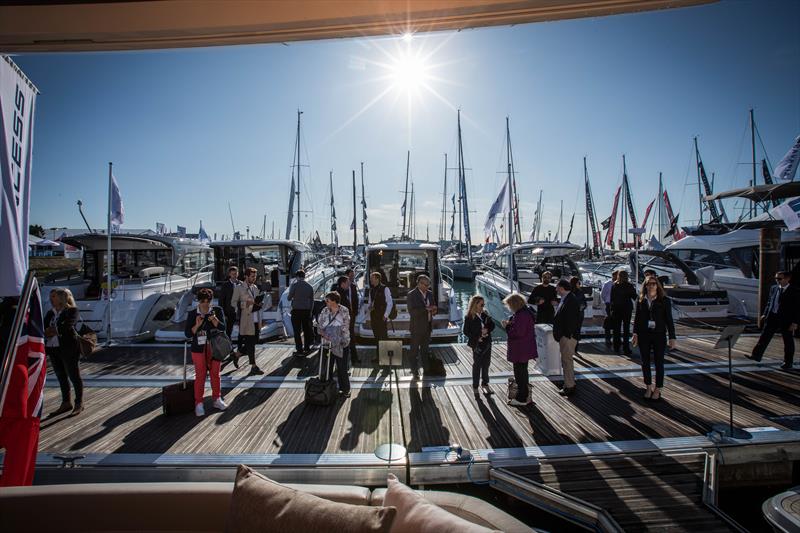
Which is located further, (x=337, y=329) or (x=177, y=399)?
(x=337, y=329)

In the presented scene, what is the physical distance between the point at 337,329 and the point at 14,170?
389 cm

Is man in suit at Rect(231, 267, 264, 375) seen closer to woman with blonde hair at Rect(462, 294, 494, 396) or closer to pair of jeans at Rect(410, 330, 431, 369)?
pair of jeans at Rect(410, 330, 431, 369)

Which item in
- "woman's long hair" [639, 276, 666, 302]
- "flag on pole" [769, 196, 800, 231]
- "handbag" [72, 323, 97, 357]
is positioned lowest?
"handbag" [72, 323, 97, 357]

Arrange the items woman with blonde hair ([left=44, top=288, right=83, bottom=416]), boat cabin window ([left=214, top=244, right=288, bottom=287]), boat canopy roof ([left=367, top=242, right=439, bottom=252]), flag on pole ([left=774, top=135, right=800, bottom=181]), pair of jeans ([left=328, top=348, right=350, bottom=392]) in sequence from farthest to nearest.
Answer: boat cabin window ([left=214, top=244, right=288, bottom=287]) < flag on pole ([left=774, top=135, right=800, bottom=181]) < boat canopy roof ([left=367, top=242, right=439, bottom=252]) < pair of jeans ([left=328, top=348, right=350, bottom=392]) < woman with blonde hair ([left=44, top=288, right=83, bottom=416])

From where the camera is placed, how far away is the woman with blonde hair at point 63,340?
4.75 meters

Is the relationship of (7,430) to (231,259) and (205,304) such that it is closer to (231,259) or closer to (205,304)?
(205,304)

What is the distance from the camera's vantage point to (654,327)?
16.8ft

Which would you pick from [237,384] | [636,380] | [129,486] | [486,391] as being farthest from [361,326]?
[129,486]

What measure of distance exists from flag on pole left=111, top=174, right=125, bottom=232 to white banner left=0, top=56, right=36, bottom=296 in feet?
28.2

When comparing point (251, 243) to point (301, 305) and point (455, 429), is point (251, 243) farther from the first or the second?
point (455, 429)

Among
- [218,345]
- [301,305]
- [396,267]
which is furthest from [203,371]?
[396,267]

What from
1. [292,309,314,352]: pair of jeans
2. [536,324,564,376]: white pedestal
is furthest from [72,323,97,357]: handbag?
[536,324,564,376]: white pedestal

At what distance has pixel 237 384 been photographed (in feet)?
20.0

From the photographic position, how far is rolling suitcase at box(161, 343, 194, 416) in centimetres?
488
